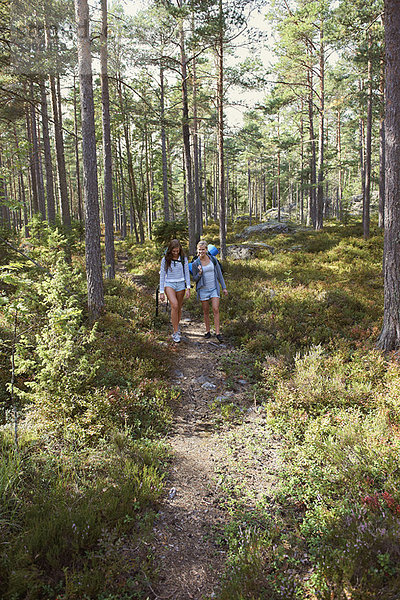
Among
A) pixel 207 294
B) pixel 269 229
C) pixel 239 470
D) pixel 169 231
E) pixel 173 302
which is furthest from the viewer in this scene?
pixel 269 229

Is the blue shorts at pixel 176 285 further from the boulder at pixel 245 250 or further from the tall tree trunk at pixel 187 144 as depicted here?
the boulder at pixel 245 250

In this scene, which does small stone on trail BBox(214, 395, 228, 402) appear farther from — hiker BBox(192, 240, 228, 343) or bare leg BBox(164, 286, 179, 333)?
bare leg BBox(164, 286, 179, 333)

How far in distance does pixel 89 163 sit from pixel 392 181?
6633mm

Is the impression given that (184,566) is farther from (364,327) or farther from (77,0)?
(77,0)

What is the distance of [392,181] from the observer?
20.5 feet

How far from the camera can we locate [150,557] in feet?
9.62

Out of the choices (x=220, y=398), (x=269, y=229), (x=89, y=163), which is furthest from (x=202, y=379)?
(x=269, y=229)

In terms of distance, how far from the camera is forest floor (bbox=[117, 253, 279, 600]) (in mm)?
2904

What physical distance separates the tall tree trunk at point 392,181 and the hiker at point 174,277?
4.29 metres

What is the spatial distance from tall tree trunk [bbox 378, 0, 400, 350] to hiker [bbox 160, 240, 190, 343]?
14.1 ft

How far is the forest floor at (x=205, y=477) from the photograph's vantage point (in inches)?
114

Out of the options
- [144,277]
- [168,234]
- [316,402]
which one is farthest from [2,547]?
[168,234]

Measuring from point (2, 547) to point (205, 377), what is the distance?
4.41 m

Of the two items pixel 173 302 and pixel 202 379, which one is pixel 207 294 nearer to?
pixel 173 302
